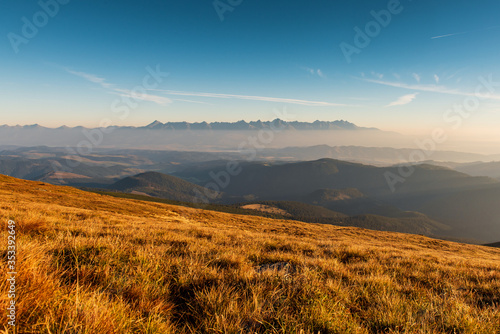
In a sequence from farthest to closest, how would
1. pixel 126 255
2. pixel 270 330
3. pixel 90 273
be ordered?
pixel 126 255 < pixel 90 273 < pixel 270 330

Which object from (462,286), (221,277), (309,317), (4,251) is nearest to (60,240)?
(4,251)

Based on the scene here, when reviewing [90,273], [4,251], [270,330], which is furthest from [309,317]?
[4,251]

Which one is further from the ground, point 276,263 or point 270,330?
point 270,330

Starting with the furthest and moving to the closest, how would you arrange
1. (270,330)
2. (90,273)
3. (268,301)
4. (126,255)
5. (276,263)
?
(276,263) → (126,255) → (90,273) → (268,301) → (270,330)

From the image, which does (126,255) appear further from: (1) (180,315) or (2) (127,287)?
(1) (180,315)

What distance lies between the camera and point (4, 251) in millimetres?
3492

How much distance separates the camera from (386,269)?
237 inches

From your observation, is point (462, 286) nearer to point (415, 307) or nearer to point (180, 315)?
point (415, 307)

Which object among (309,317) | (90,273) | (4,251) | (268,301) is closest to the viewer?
(309,317)

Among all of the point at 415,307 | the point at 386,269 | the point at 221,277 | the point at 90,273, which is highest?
the point at 90,273

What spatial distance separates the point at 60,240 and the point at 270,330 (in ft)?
16.2

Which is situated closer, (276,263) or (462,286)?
(462,286)

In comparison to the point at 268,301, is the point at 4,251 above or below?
above

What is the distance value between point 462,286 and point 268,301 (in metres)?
5.17
